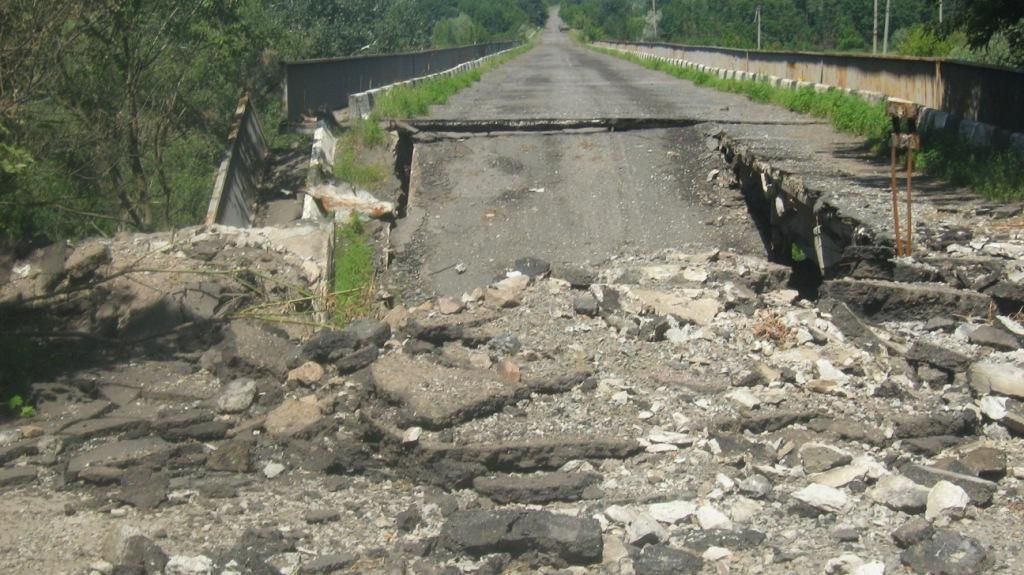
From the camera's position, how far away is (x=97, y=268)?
996cm

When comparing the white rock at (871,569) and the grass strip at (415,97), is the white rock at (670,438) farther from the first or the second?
the grass strip at (415,97)

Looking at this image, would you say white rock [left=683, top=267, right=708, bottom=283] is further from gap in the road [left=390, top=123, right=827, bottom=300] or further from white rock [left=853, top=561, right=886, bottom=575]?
white rock [left=853, top=561, right=886, bottom=575]

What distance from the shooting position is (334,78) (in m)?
22.6

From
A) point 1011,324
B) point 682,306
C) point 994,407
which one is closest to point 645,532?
point 994,407

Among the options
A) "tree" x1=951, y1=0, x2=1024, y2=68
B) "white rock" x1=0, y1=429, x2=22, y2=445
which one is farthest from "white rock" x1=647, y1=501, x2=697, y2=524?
"tree" x1=951, y1=0, x2=1024, y2=68

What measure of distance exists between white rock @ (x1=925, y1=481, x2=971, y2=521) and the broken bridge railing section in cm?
1495

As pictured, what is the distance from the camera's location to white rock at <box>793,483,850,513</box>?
19.9ft

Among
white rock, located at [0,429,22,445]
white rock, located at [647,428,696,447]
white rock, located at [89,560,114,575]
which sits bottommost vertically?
white rock, located at [89,560,114,575]

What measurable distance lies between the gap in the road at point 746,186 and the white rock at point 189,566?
7.12 metres

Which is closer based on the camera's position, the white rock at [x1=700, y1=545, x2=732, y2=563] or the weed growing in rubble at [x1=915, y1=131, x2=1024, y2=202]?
the white rock at [x1=700, y1=545, x2=732, y2=563]

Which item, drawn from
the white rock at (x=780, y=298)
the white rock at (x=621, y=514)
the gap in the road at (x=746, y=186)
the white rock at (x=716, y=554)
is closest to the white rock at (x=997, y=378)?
the white rock at (x=780, y=298)

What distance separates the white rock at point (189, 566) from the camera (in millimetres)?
5668

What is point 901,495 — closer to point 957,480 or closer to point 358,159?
point 957,480

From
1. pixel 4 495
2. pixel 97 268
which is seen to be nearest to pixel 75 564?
pixel 4 495
